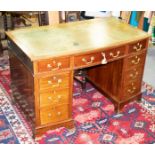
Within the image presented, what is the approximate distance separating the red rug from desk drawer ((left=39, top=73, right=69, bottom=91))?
54cm

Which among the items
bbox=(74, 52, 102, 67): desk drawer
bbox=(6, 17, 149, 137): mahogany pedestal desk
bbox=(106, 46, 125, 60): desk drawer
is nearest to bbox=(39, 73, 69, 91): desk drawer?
bbox=(6, 17, 149, 137): mahogany pedestal desk

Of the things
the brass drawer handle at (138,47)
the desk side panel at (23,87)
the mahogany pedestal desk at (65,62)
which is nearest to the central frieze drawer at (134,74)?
the mahogany pedestal desk at (65,62)

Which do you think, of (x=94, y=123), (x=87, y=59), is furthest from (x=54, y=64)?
(x=94, y=123)

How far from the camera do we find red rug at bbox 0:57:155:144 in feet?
9.21

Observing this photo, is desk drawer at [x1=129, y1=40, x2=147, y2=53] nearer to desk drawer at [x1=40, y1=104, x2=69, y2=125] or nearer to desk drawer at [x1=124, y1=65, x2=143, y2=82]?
desk drawer at [x1=124, y1=65, x2=143, y2=82]

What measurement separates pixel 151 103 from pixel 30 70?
5.23ft

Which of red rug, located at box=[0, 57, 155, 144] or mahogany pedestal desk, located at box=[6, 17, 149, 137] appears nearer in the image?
mahogany pedestal desk, located at box=[6, 17, 149, 137]

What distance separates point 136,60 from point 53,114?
1028mm

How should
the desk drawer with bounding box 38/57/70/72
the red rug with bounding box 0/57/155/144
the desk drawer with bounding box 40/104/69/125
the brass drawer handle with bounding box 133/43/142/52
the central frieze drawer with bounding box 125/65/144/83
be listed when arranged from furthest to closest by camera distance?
the central frieze drawer with bounding box 125/65/144/83, the brass drawer handle with bounding box 133/43/142/52, the red rug with bounding box 0/57/155/144, the desk drawer with bounding box 40/104/69/125, the desk drawer with bounding box 38/57/70/72

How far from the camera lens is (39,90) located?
2555mm

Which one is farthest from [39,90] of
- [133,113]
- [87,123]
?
[133,113]

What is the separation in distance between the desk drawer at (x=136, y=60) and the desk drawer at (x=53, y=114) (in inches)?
31.0

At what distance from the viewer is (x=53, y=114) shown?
9.04 ft

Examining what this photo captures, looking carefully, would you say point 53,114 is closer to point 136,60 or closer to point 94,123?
point 94,123
